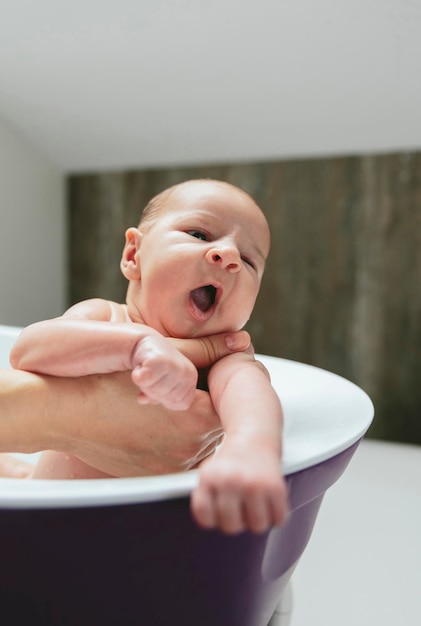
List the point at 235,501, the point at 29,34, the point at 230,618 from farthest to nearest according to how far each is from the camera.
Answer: the point at 29,34 → the point at 230,618 → the point at 235,501

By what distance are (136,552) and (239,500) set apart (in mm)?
119

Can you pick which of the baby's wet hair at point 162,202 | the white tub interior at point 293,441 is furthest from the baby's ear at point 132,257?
the white tub interior at point 293,441

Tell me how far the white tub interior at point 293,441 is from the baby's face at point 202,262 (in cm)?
14

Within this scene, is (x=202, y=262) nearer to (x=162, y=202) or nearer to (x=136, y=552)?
(x=162, y=202)

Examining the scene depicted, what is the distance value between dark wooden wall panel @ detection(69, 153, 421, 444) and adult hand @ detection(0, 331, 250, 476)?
1.15 meters

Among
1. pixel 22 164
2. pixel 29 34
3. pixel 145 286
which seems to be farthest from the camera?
pixel 22 164

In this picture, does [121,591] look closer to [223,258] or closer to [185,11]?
[223,258]

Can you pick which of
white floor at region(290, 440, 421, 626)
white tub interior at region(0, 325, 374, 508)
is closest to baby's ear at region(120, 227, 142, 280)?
white tub interior at region(0, 325, 374, 508)

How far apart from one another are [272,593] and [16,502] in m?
0.29

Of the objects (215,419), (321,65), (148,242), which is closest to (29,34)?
(321,65)

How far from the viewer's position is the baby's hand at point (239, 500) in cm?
33

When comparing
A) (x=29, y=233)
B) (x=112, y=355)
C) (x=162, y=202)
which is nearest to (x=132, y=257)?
(x=162, y=202)

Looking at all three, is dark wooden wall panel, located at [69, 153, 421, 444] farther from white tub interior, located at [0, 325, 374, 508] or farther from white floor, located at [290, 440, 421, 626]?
white tub interior, located at [0, 325, 374, 508]

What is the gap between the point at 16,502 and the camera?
0.37 m
